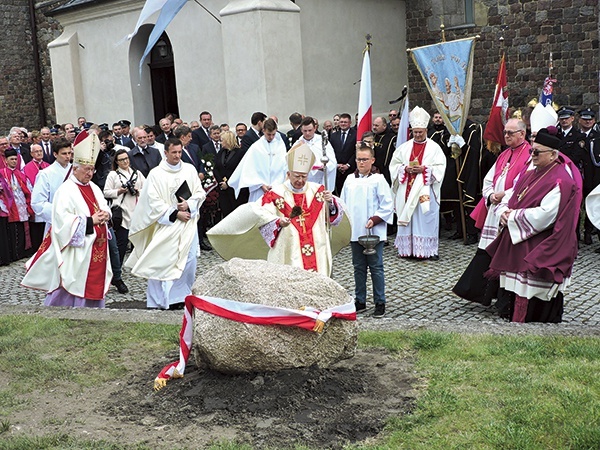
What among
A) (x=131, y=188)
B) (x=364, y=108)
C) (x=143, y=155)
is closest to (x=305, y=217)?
(x=364, y=108)

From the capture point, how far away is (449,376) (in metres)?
4.97

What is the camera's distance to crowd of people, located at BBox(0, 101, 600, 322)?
6.84m

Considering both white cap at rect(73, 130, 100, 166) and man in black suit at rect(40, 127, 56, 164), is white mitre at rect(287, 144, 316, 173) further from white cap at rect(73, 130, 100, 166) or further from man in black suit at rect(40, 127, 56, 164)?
man in black suit at rect(40, 127, 56, 164)

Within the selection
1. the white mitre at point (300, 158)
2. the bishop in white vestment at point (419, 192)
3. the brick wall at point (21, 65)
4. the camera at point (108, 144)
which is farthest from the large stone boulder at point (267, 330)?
the brick wall at point (21, 65)

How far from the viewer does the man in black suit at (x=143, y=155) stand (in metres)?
11.3

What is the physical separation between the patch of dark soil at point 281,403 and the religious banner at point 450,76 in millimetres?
6742

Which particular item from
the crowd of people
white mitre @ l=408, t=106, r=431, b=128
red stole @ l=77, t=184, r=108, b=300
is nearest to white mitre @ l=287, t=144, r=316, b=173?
the crowd of people

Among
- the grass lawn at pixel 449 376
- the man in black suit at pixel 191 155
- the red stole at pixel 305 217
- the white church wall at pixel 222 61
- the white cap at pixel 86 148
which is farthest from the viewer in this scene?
the white church wall at pixel 222 61

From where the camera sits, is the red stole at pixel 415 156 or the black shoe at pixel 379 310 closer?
the black shoe at pixel 379 310

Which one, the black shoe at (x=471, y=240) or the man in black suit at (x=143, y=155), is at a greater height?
the man in black suit at (x=143, y=155)

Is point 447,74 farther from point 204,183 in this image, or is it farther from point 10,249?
point 10,249

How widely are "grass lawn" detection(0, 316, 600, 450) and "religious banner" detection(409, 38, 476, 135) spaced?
608 centimetres

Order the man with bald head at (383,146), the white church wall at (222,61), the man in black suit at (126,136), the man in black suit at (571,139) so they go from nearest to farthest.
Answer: the man in black suit at (571,139), the man with bald head at (383,146), the man in black suit at (126,136), the white church wall at (222,61)

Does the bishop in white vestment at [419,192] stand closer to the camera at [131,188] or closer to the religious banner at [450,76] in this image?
the religious banner at [450,76]
